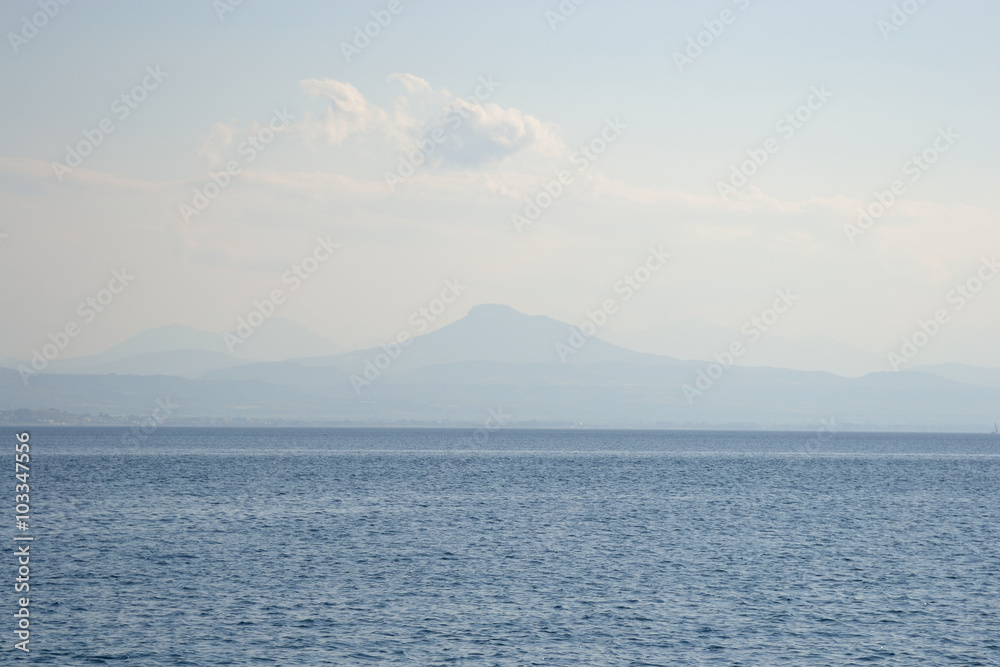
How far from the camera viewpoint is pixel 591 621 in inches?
1438

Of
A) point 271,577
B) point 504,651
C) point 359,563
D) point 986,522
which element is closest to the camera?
point 504,651

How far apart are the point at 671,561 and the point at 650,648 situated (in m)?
17.3

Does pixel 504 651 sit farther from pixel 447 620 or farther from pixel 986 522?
pixel 986 522

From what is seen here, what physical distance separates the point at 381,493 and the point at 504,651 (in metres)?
56.7

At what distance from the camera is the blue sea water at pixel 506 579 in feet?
107

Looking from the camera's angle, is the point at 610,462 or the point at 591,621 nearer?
the point at 591,621

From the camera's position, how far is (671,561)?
163ft

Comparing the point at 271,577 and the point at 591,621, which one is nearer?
the point at 591,621

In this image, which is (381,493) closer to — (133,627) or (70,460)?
(133,627)

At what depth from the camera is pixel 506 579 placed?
145 ft

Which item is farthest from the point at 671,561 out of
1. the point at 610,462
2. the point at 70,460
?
the point at 70,460

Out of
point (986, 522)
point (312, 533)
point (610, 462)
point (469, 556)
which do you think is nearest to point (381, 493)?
point (312, 533)

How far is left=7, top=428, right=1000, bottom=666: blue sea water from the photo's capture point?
107 ft

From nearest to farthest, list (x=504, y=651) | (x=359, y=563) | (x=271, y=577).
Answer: (x=504, y=651) → (x=271, y=577) → (x=359, y=563)
